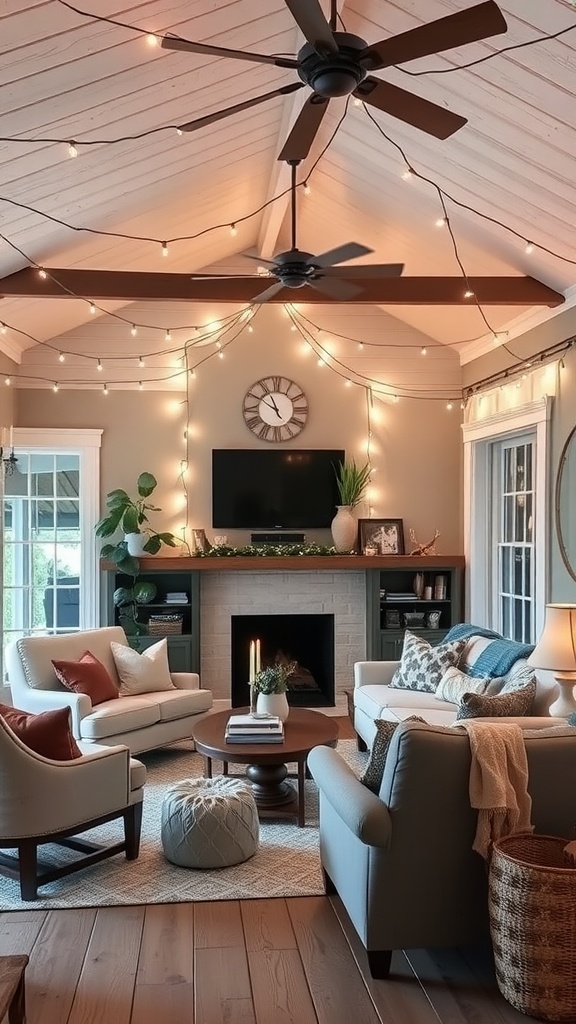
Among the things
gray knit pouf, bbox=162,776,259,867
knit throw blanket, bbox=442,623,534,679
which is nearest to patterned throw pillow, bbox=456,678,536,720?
knit throw blanket, bbox=442,623,534,679

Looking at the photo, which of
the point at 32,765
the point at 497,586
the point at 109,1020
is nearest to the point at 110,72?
the point at 32,765

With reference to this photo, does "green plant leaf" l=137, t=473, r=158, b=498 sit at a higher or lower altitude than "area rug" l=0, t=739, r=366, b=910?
higher

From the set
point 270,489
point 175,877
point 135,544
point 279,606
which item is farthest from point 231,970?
point 270,489

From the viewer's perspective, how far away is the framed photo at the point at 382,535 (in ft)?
23.9

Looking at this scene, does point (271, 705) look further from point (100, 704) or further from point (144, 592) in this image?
point (144, 592)

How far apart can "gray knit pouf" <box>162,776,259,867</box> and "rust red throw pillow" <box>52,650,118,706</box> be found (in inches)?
62.1

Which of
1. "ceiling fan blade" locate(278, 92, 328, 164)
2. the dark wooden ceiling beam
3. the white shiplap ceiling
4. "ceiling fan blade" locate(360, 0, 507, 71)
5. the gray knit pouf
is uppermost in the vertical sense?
the white shiplap ceiling

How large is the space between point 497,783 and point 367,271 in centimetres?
240

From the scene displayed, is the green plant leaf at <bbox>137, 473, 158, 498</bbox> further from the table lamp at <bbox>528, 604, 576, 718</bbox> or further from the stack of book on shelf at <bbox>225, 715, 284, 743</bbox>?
the table lamp at <bbox>528, 604, 576, 718</bbox>

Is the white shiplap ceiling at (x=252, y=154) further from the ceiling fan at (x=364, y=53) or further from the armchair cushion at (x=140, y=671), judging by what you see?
the armchair cushion at (x=140, y=671)

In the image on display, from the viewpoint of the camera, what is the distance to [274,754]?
13.8 ft

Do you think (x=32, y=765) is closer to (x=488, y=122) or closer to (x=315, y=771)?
(x=315, y=771)

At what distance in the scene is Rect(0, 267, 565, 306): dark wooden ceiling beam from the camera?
5461 mm

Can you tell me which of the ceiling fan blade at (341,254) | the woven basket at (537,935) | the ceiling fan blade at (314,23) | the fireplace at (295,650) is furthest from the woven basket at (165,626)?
the ceiling fan blade at (314,23)
